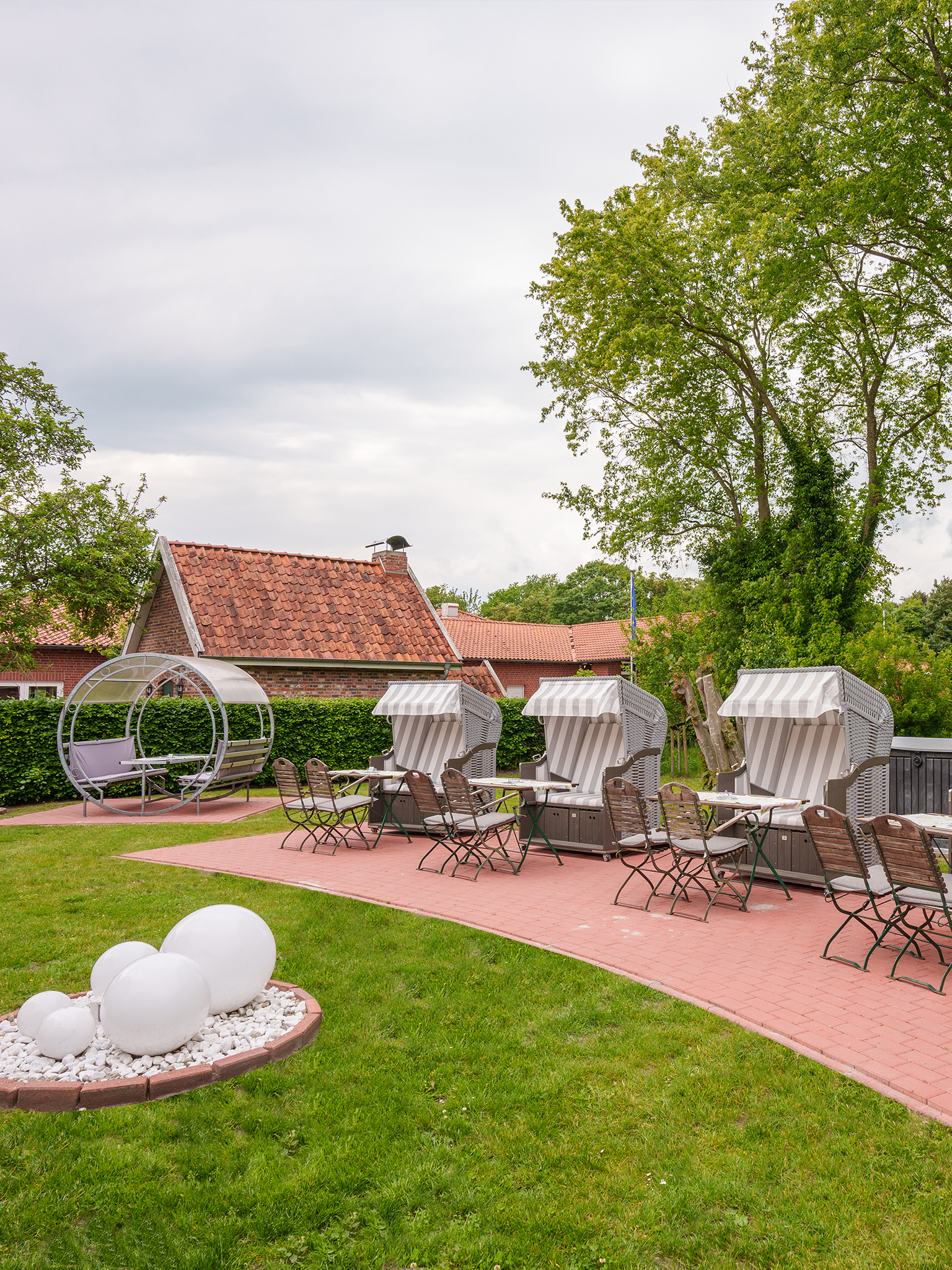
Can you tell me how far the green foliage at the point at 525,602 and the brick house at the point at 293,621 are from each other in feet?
116

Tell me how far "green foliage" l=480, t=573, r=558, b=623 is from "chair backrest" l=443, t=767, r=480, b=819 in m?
47.2

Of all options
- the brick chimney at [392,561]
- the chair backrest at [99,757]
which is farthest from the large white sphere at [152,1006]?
the brick chimney at [392,561]

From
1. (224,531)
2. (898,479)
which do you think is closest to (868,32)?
(898,479)

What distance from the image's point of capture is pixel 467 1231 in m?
3.00

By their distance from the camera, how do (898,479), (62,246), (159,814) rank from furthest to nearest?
(898,479) < (159,814) < (62,246)

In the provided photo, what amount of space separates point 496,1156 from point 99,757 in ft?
39.7

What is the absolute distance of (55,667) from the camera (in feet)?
84.6

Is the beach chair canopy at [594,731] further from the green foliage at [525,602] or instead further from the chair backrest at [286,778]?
the green foliage at [525,602]

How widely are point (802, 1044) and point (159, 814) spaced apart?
11.0 m

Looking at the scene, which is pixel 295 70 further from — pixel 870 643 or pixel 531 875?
pixel 870 643

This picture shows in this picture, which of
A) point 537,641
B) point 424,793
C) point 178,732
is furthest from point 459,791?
point 537,641

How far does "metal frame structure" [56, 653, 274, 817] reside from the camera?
13.4 meters

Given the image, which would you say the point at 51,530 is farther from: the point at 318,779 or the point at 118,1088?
the point at 118,1088

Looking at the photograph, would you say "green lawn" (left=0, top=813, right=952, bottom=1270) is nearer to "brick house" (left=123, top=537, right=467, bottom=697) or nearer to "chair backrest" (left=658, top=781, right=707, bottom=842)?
"chair backrest" (left=658, top=781, right=707, bottom=842)
